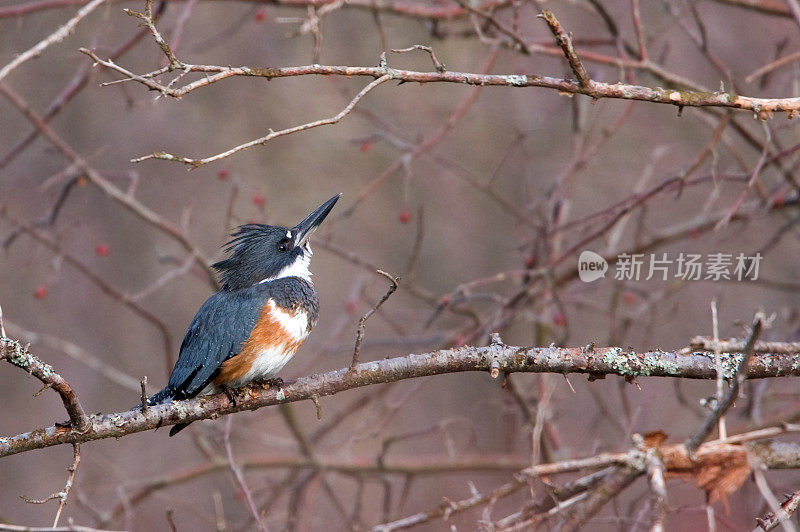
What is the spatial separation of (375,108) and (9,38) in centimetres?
309

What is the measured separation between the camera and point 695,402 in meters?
6.62

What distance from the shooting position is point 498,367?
254 cm

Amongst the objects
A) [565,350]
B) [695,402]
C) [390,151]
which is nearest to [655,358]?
[565,350]

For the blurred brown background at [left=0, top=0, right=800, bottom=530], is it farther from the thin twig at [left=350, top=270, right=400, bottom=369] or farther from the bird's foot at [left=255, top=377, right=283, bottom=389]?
the thin twig at [left=350, top=270, right=400, bottom=369]

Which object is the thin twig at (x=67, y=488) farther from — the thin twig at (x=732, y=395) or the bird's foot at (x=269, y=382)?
the thin twig at (x=732, y=395)

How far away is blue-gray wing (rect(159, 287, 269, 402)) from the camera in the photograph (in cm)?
330

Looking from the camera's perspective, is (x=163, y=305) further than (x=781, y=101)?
Yes

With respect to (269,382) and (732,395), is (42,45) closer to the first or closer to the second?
(269,382)

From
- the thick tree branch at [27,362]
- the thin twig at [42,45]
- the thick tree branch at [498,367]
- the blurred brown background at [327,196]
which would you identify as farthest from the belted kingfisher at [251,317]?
the blurred brown background at [327,196]

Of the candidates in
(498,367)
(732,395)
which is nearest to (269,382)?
(498,367)

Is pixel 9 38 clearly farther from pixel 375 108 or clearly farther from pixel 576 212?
pixel 576 212

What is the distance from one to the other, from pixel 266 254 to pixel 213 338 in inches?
23.5

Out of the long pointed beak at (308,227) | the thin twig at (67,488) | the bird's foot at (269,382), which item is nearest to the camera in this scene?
the thin twig at (67,488)

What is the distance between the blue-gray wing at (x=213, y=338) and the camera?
3.30m
